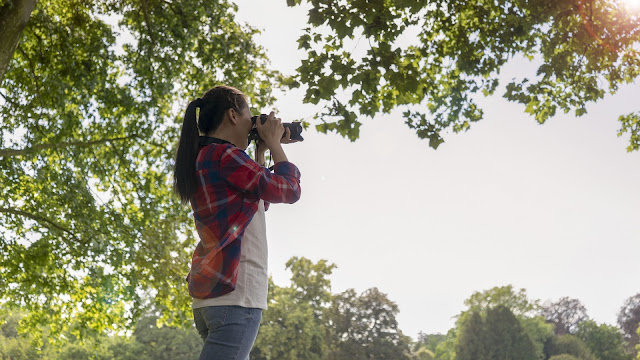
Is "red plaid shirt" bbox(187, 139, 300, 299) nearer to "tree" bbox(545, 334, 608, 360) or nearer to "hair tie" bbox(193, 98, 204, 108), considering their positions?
"hair tie" bbox(193, 98, 204, 108)

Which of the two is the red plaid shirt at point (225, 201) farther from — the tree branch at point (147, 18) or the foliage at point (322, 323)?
the foliage at point (322, 323)

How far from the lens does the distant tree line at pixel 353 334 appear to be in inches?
1670

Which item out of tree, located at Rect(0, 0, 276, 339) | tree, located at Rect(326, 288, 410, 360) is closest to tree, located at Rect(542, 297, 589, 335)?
tree, located at Rect(326, 288, 410, 360)

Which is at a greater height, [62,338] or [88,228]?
[88,228]

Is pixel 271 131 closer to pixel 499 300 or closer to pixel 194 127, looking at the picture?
pixel 194 127

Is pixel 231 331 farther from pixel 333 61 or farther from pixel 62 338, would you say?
pixel 62 338

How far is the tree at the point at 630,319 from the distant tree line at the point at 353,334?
4.0 inches

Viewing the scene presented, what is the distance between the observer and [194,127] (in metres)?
3.00

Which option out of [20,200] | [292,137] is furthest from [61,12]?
[292,137]

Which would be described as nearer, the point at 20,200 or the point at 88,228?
the point at 88,228

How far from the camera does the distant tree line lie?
42.4 meters

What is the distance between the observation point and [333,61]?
23.1 feet

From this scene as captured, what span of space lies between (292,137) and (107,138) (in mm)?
12110

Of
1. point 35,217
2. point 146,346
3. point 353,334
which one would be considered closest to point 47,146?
point 35,217
